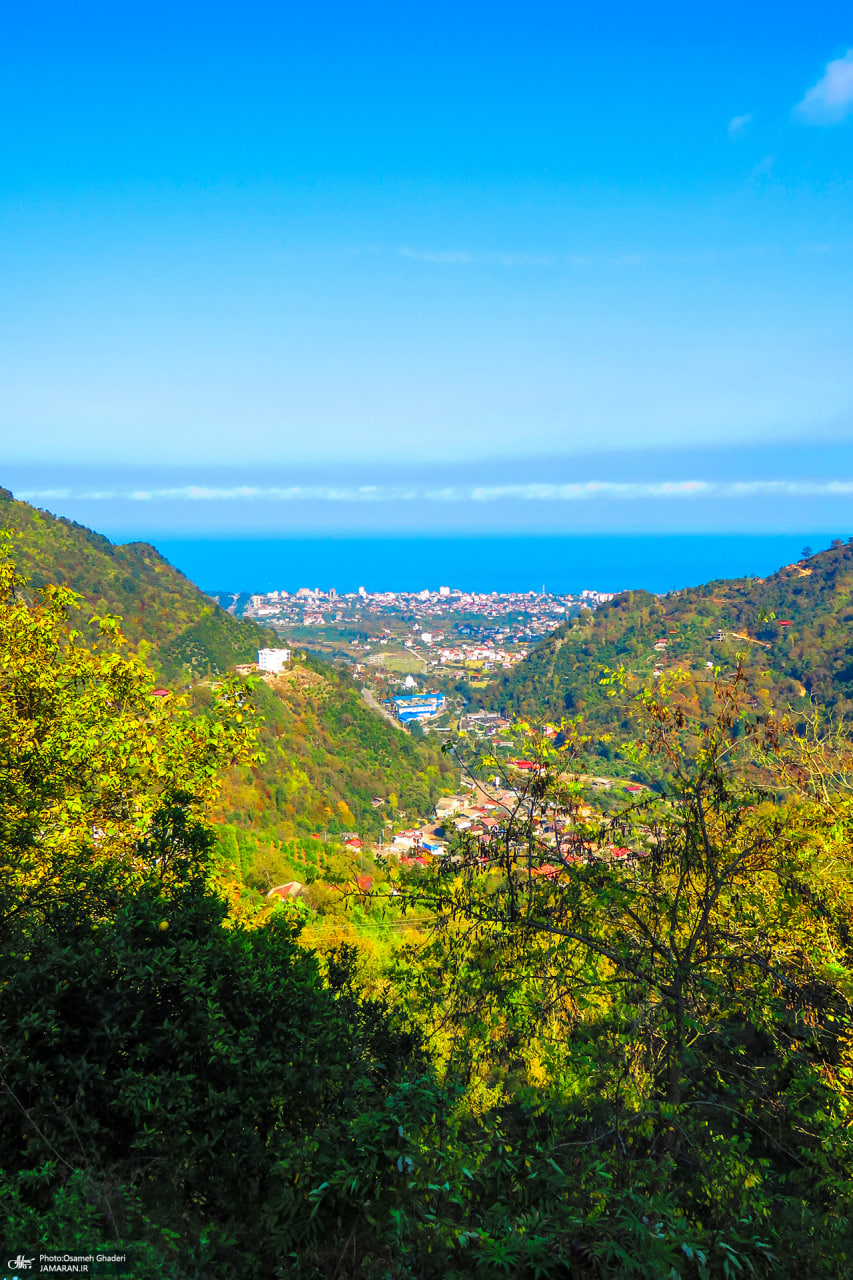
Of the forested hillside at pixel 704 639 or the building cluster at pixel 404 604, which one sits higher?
the building cluster at pixel 404 604

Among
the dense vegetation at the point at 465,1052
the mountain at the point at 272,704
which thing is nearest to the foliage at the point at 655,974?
the dense vegetation at the point at 465,1052

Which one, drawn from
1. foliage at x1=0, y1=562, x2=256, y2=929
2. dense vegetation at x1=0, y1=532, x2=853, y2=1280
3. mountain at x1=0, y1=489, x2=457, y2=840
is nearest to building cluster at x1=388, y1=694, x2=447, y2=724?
mountain at x1=0, y1=489, x2=457, y2=840

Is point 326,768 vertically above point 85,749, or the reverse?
point 85,749

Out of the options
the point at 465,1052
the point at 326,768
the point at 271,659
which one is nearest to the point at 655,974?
the point at 465,1052

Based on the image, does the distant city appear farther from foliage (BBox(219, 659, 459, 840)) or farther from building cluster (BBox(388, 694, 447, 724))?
foliage (BBox(219, 659, 459, 840))

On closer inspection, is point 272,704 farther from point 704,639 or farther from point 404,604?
point 404,604

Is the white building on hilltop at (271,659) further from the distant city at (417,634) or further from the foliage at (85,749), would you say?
the foliage at (85,749)
